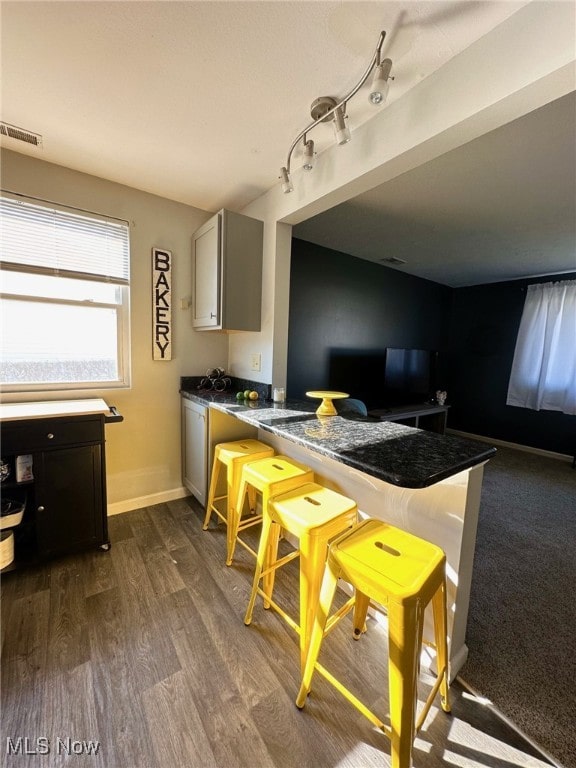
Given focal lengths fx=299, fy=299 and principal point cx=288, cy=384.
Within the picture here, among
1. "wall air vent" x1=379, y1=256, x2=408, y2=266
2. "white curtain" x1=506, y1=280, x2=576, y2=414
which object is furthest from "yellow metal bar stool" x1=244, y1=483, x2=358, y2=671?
"white curtain" x1=506, y1=280, x2=576, y2=414

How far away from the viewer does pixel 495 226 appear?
103 inches

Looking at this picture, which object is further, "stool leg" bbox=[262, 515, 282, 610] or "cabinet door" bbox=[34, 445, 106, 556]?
"cabinet door" bbox=[34, 445, 106, 556]

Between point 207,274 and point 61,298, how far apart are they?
99cm

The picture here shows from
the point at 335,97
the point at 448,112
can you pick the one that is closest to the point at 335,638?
the point at 448,112

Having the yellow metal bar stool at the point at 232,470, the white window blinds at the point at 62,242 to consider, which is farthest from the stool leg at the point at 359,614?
the white window blinds at the point at 62,242

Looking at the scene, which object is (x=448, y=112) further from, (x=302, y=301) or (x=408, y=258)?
(x=408, y=258)

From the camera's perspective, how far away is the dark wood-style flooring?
A: 985 millimetres

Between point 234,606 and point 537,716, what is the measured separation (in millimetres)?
1280

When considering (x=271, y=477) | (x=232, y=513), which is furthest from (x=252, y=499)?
(x=271, y=477)

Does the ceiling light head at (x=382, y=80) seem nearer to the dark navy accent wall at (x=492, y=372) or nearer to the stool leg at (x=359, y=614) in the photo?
the stool leg at (x=359, y=614)

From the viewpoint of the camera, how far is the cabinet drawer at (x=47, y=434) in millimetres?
1584

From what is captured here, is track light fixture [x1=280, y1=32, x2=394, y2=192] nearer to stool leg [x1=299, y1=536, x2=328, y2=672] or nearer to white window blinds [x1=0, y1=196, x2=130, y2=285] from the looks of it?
white window blinds [x1=0, y1=196, x2=130, y2=285]

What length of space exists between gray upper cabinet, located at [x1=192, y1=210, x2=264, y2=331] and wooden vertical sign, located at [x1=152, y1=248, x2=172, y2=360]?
0.95 ft

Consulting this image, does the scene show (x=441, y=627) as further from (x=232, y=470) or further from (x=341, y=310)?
(x=341, y=310)
